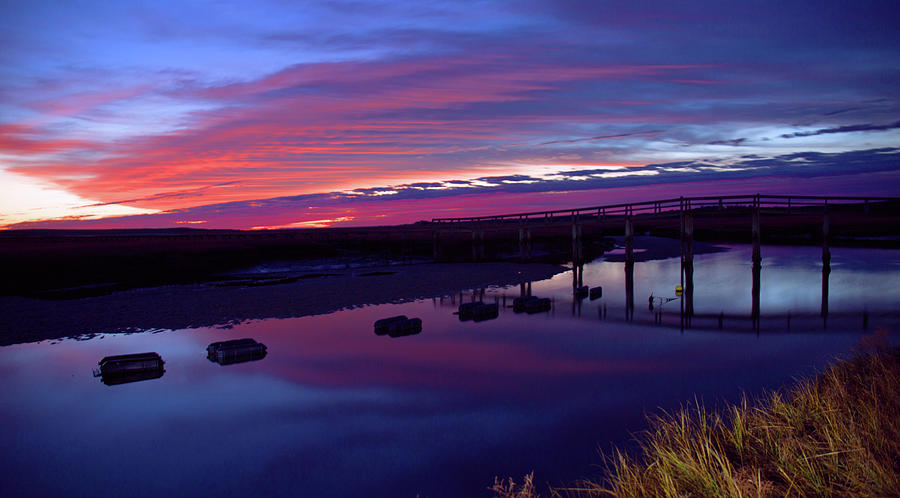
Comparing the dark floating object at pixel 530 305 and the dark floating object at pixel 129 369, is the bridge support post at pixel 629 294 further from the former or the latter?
the dark floating object at pixel 129 369

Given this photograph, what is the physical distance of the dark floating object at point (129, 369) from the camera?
46.1ft

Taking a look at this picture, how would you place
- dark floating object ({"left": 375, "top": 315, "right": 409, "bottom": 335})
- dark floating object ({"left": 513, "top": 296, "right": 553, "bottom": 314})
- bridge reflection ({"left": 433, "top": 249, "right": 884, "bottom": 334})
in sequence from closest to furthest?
dark floating object ({"left": 375, "top": 315, "right": 409, "bottom": 335}) < bridge reflection ({"left": 433, "top": 249, "right": 884, "bottom": 334}) < dark floating object ({"left": 513, "top": 296, "right": 553, "bottom": 314})

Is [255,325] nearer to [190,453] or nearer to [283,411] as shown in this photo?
[283,411]

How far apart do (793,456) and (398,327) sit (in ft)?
48.2

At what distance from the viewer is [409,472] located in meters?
8.77

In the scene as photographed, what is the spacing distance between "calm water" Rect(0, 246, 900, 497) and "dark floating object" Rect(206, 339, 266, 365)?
337 millimetres

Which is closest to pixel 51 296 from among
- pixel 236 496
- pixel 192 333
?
pixel 192 333

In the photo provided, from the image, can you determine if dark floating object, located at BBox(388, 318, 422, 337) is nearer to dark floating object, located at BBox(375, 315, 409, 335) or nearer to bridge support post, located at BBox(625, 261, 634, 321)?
dark floating object, located at BBox(375, 315, 409, 335)

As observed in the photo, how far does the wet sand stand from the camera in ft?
70.3

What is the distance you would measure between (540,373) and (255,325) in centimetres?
1271

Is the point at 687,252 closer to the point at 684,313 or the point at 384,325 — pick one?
the point at 684,313

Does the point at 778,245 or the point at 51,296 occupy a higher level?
the point at 51,296

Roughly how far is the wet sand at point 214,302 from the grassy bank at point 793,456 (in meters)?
19.4

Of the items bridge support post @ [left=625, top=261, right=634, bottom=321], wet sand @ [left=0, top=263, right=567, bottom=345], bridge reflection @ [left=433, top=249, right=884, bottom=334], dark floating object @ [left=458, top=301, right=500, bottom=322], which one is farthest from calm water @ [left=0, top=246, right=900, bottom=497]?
wet sand @ [left=0, top=263, right=567, bottom=345]
